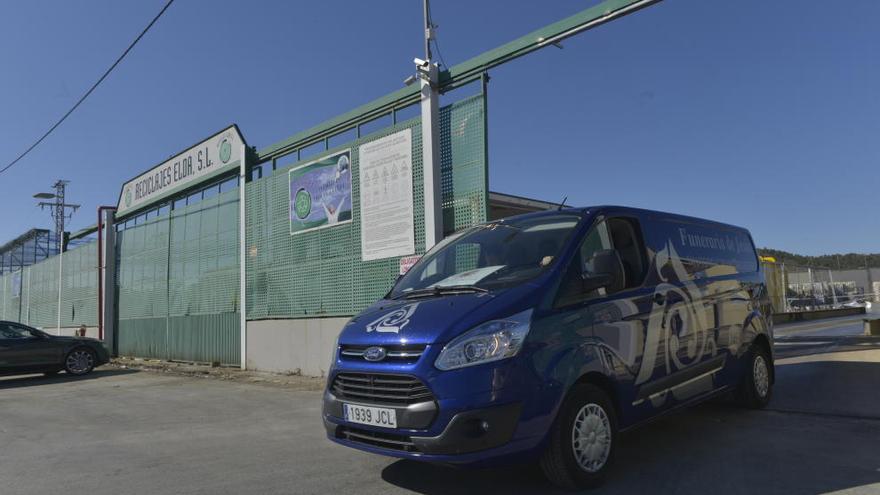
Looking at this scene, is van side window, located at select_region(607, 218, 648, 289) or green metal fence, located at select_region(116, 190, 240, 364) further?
green metal fence, located at select_region(116, 190, 240, 364)

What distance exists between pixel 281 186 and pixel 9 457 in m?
8.45

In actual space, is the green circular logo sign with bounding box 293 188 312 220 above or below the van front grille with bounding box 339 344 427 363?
above

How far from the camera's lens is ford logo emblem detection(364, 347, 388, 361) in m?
4.10

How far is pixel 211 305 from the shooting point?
16047 millimetres

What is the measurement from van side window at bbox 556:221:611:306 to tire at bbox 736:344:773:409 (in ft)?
9.67

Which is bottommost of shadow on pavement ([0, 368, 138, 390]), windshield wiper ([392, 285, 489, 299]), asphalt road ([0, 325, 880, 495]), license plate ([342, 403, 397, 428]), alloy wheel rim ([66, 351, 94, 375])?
shadow on pavement ([0, 368, 138, 390])

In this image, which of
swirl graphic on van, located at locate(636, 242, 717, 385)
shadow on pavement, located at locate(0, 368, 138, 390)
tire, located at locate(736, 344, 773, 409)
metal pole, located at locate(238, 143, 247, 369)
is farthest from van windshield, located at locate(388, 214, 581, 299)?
shadow on pavement, located at locate(0, 368, 138, 390)

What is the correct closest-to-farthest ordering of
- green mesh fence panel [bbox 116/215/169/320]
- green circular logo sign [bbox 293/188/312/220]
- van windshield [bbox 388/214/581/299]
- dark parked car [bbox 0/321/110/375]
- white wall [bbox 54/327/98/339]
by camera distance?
van windshield [bbox 388/214/581/299], green circular logo sign [bbox 293/188/312/220], dark parked car [bbox 0/321/110/375], green mesh fence panel [bbox 116/215/169/320], white wall [bbox 54/327/98/339]

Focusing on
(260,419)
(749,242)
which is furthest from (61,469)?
(749,242)

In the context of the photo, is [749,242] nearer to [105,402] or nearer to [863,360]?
[863,360]

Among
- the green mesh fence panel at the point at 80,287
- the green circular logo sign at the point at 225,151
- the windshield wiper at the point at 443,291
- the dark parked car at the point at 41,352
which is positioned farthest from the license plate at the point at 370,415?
the green mesh fence panel at the point at 80,287

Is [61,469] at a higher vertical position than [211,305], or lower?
lower

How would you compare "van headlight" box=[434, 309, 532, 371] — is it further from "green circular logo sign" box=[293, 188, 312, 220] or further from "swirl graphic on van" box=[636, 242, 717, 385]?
"green circular logo sign" box=[293, 188, 312, 220]

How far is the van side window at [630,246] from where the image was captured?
507 centimetres
